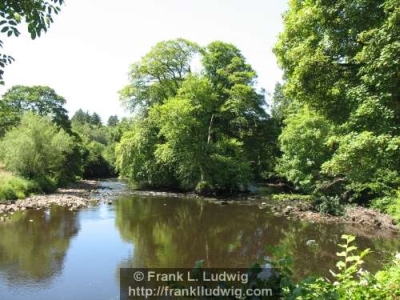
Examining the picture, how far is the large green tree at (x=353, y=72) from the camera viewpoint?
8.67 metres

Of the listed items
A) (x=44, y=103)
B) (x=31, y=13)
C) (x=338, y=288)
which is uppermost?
(x=44, y=103)

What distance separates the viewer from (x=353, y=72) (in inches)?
418

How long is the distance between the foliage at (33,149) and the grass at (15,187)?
1.34m

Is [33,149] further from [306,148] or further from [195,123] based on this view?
[306,148]

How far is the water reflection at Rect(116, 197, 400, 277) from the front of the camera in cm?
1252

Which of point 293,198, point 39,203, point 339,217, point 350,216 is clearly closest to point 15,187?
point 39,203

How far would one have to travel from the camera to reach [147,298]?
902 centimetres

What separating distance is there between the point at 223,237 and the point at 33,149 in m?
21.5

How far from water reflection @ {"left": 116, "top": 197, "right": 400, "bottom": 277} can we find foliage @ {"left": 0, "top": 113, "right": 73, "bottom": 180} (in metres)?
11.0

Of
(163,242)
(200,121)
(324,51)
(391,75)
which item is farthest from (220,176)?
(391,75)

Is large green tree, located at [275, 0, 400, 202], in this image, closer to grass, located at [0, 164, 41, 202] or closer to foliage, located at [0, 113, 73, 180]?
grass, located at [0, 164, 41, 202]
